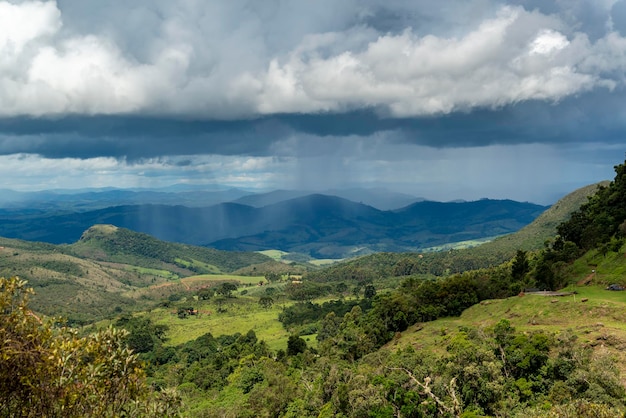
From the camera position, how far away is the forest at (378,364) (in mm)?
13297

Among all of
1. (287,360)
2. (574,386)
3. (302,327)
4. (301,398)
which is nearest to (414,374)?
(574,386)

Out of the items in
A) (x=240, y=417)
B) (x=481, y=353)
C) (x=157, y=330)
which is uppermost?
(x=481, y=353)

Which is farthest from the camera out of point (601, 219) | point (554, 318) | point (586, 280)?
point (601, 219)

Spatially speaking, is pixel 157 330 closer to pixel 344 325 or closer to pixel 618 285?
pixel 344 325

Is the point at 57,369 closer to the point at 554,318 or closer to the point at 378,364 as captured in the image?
the point at 378,364

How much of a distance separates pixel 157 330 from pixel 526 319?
136109mm

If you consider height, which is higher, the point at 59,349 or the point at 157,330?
the point at 59,349

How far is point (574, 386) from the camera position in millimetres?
37531

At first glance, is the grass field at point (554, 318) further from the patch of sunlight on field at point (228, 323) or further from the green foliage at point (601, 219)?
the patch of sunlight on field at point (228, 323)

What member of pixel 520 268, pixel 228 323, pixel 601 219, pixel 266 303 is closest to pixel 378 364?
pixel 520 268

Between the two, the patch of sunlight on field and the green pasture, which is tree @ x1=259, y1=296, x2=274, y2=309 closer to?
the patch of sunlight on field

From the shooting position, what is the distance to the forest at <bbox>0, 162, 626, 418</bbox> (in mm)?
13297

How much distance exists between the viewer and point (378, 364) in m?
60.9

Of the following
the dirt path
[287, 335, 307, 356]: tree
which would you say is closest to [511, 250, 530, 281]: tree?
the dirt path
